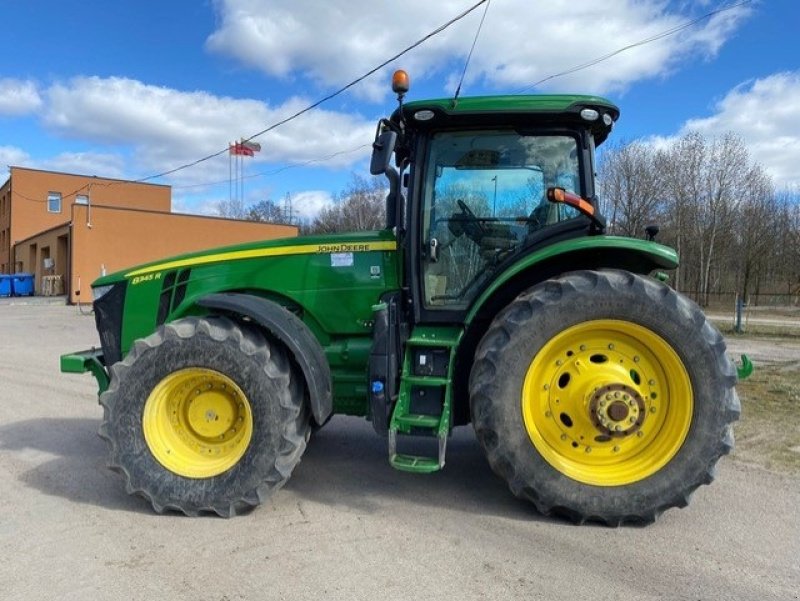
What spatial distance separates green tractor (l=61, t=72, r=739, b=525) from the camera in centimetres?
352

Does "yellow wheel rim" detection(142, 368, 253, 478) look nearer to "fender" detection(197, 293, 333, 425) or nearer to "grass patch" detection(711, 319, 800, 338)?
"fender" detection(197, 293, 333, 425)

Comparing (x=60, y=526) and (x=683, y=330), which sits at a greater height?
(x=683, y=330)

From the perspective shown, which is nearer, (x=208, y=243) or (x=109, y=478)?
(x=109, y=478)

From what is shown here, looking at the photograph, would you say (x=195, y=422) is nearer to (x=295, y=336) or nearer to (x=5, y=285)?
(x=295, y=336)

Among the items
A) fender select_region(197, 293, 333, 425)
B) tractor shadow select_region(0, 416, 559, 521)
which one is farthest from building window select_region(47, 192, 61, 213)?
fender select_region(197, 293, 333, 425)

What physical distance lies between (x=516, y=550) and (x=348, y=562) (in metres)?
0.89

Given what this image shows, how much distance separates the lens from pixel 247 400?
376 cm

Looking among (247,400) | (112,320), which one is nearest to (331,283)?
(247,400)

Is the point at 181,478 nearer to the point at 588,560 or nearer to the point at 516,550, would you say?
Result: the point at 516,550

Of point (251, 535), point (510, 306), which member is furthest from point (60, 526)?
point (510, 306)

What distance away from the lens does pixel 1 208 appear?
48.3 m

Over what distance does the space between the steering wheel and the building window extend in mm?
47838

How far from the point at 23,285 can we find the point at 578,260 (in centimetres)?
4007

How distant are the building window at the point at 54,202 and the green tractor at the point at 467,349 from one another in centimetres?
4704
